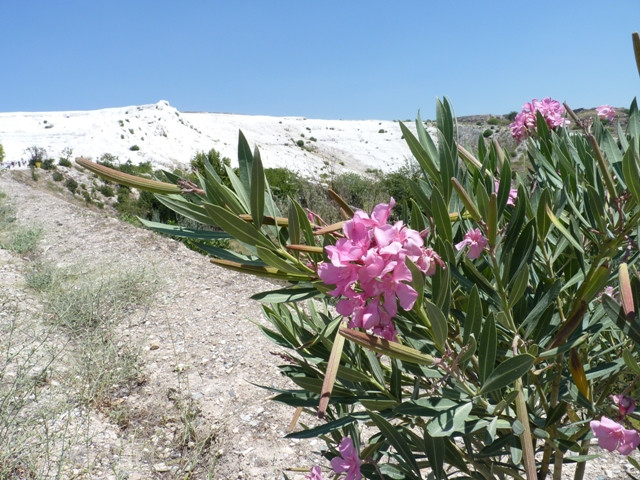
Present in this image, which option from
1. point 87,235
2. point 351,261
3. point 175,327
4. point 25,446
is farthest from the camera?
point 87,235

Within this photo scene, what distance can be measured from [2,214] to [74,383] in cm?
462

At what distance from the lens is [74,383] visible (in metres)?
2.56

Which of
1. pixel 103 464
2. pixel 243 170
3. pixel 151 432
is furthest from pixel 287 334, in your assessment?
pixel 151 432

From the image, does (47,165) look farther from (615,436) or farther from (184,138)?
(615,436)

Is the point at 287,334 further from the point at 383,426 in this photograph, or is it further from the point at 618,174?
the point at 618,174

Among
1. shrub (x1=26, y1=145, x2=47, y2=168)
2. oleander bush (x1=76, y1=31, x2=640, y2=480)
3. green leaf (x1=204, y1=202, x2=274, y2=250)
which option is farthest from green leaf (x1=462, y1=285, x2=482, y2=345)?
shrub (x1=26, y1=145, x2=47, y2=168)

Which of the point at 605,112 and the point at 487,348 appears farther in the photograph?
the point at 605,112

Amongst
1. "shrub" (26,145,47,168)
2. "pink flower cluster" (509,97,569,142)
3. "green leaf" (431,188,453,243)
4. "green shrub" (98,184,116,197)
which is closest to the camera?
"green leaf" (431,188,453,243)

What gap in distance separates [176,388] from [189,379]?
4.5 inches

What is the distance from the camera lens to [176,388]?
268 cm

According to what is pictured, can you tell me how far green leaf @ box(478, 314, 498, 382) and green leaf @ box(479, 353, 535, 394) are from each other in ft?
0.04

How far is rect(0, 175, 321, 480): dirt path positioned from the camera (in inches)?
83.9

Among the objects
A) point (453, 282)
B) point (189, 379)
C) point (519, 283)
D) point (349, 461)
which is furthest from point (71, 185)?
point (519, 283)

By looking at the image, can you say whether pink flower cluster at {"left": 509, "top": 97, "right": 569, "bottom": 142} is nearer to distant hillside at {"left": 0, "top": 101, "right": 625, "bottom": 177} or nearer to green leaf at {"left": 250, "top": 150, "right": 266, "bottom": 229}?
green leaf at {"left": 250, "top": 150, "right": 266, "bottom": 229}
